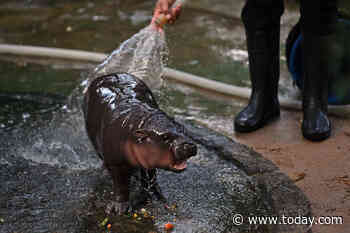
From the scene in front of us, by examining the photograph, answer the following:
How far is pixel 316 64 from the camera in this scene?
3.45 meters

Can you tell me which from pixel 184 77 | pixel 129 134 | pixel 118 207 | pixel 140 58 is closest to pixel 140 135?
pixel 129 134

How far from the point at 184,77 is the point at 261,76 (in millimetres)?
1105

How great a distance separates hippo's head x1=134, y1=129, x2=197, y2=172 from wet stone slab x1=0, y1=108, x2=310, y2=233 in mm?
492

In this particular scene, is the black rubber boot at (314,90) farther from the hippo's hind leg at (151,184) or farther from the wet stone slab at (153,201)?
the hippo's hind leg at (151,184)

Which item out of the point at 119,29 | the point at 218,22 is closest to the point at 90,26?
the point at 119,29

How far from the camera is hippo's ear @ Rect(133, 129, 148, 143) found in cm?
218

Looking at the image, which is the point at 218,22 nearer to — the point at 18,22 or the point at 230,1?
the point at 230,1

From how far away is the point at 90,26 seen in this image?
259 inches

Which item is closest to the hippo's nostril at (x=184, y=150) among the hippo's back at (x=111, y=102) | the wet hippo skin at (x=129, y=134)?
the wet hippo skin at (x=129, y=134)

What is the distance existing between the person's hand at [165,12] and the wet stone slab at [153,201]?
0.93 metres

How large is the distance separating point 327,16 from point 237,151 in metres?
1.11

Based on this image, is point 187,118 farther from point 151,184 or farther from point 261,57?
point 151,184

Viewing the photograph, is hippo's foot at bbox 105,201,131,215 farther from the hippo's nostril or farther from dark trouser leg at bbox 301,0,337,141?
dark trouser leg at bbox 301,0,337,141

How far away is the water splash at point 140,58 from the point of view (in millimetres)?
3209
